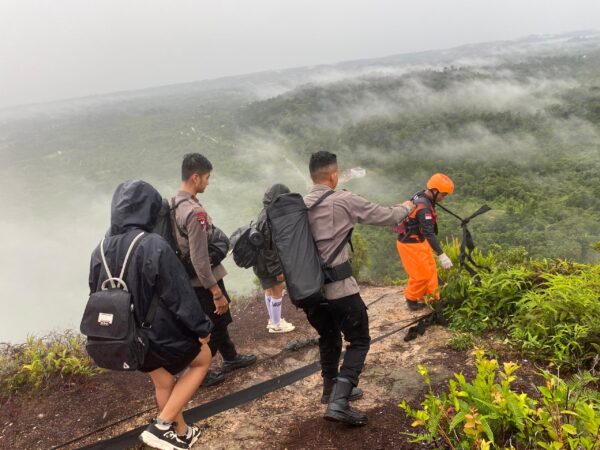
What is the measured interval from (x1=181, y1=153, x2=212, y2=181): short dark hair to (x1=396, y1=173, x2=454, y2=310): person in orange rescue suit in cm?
251

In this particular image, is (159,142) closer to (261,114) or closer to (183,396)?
(261,114)

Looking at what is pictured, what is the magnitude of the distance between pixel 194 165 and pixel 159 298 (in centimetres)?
139

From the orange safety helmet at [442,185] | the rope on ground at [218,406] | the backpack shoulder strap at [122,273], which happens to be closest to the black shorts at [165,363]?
the backpack shoulder strap at [122,273]

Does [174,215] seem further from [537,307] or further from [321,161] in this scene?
[537,307]

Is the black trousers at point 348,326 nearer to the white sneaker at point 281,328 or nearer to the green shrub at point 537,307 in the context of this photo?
the green shrub at point 537,307

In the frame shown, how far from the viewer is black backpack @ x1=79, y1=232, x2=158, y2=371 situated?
2520 mm

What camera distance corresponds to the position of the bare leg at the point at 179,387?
290 cm

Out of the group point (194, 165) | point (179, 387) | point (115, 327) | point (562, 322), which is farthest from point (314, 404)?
point (562, 322)

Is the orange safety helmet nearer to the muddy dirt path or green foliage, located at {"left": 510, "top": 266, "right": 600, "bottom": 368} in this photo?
green foliage, located at {"left": 510, "top": 266, "right": 600, "bottom": 368}

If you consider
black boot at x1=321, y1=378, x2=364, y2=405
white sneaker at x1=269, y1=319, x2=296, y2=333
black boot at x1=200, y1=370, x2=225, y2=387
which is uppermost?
black boot at x1=321, y1=378, x2=364, y2=405

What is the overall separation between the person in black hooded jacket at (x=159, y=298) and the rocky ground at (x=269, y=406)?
65 cm

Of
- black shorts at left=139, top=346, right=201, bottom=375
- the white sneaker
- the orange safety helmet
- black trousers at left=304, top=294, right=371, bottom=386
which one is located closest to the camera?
black shorts at left=139, top=346, right=201, bottom=375

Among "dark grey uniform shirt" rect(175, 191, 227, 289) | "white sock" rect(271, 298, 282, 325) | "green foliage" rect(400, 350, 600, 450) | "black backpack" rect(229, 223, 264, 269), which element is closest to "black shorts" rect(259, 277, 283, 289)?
"white sock" rect(271, 298, 282, 325)

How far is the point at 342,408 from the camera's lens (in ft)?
10.00
